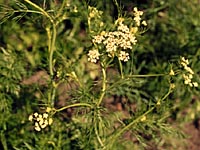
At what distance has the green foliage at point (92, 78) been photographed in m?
3.18

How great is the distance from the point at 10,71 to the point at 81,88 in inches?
30.7

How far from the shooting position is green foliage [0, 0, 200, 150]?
318 centimetres

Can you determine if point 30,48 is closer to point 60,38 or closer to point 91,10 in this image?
point 60,38

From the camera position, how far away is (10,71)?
366 centimetres

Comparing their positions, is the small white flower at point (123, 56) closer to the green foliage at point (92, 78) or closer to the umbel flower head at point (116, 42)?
the umbel flower head at point (116, 42)

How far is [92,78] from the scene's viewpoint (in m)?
4.53

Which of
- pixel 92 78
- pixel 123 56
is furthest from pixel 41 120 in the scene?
pixel 92 78

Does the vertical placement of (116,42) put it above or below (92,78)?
above

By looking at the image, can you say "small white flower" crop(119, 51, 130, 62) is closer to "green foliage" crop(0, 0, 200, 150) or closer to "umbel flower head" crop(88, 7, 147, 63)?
"umbel flower head" crop(88, 7, 147, 63)

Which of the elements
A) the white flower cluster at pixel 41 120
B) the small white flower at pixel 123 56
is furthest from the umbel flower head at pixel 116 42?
the white flower cluster at pixel 41 120

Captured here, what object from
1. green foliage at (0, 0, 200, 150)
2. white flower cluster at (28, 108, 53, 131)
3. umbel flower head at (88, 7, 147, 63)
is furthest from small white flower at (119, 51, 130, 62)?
white flower cluster at (28, 108, 53, 131)

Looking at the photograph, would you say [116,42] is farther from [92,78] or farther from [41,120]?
[92,78]

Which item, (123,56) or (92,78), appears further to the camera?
(92,78)

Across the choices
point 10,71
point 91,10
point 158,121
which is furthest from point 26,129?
point 91,10
